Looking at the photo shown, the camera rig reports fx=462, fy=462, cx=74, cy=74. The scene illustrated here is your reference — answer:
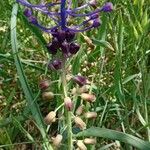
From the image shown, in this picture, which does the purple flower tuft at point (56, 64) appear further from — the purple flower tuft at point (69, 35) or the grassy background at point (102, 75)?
the grassy background at point (102, 75)

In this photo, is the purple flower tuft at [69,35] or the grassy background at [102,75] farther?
the grassy background at [102,75]

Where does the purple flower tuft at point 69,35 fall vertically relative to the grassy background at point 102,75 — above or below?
above

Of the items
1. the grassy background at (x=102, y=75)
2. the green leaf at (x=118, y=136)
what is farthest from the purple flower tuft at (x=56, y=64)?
the grassy background at (x=102, y=75)

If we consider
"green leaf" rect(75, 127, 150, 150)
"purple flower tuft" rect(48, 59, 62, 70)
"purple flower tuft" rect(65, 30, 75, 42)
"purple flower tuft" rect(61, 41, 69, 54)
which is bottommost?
"green leaf" rect(75, 127, 150, 150)

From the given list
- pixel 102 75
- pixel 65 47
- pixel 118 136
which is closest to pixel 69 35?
pixel 65 47

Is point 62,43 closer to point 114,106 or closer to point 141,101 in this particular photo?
point 141,101

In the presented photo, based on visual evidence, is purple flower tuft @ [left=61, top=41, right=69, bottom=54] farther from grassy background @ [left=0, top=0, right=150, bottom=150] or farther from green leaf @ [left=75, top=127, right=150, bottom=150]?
grassy background @ [left=0, top=0, right=150, bottom=150]

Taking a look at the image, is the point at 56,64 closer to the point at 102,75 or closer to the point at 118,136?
the point at 118,136

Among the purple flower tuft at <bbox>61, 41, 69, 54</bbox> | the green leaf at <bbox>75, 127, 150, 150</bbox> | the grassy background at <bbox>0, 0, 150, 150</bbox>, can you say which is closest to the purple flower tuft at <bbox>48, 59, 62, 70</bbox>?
the purple flower tuft at <bbox>61, 41, 69, 54</bbox>
